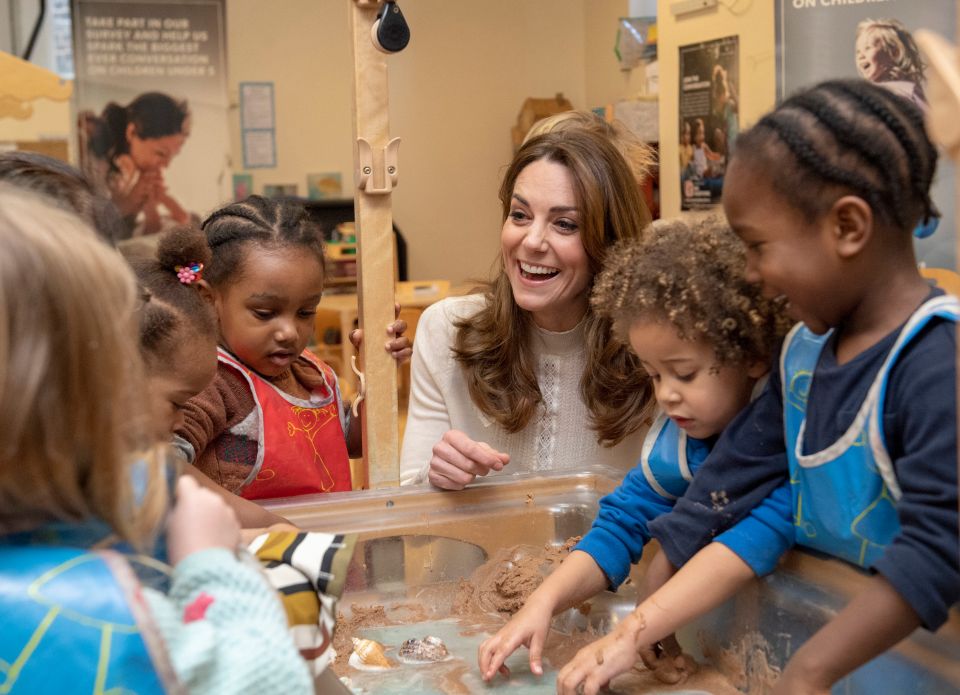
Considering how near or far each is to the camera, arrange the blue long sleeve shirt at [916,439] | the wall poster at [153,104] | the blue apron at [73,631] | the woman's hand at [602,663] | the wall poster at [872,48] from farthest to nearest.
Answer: the wall poster at [153,104]
the wall poster at [872,48]
the woman's hand at [602,663]
the blue long sleeve shirt at [916,439]
the blue apron at [73,631]

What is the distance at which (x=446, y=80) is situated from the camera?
631cm

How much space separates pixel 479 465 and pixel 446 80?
5038mm

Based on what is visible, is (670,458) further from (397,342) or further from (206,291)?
(206,291)

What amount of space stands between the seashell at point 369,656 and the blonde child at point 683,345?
0.14 m

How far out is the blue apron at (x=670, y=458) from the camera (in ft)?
4.24

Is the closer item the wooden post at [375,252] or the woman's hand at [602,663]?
the woman's hand at [602,663]

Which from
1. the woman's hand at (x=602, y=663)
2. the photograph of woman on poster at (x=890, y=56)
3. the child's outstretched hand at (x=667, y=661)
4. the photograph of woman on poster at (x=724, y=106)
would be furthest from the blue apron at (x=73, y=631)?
the photograph of woman on poster at (x=724, y=106)

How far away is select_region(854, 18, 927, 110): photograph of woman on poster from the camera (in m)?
2.46

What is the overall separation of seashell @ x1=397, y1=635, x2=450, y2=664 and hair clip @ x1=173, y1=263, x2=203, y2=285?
54cm

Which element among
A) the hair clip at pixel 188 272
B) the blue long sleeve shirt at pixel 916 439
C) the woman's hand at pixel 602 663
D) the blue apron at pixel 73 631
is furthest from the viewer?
the hair clip at pixel 188 272

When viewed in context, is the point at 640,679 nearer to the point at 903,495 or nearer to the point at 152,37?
the point at 903,495

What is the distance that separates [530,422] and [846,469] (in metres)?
0.95

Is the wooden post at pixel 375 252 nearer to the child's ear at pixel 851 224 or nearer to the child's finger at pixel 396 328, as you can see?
the child's finger at pixel 396 328

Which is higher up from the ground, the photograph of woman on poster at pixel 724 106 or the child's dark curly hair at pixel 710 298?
the photograph of woman on poster at pixel 724 106
